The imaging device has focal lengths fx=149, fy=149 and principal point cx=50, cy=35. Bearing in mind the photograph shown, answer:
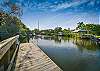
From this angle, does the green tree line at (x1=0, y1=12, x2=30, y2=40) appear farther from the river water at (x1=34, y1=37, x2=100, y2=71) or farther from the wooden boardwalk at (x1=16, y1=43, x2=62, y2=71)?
the river water at (x1=34, y1=37, x2=100, y2=71)

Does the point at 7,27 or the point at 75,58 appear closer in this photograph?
the point at 7,27

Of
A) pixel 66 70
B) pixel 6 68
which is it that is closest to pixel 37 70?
pixel 6 68

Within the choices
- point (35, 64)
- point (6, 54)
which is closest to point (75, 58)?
point (35, 64)

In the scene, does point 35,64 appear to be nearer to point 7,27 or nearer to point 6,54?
point 6,54

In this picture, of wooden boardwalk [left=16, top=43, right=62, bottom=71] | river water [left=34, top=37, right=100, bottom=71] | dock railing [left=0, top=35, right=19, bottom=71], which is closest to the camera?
dock railing [left=0, top=35, right=19, bottom=71]

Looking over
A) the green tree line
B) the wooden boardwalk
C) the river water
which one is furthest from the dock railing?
the river water

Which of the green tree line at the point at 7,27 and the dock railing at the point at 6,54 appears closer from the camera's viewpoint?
the dock railing at the point at 6,54

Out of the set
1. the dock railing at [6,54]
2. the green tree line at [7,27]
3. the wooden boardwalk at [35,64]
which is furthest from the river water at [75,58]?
the dock railing at [6,54]

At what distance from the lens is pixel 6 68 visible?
188 inches

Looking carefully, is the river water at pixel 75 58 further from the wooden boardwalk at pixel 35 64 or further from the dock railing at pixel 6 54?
the dock railing at pixel 6 54

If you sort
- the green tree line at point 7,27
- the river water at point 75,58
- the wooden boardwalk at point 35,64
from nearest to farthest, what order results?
the wooden boardwalk at point 35,64 → the green tree line at point 7,27 → the river water at point 75,58

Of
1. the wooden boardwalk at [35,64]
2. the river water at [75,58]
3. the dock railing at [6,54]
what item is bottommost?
the river water at [75,58]

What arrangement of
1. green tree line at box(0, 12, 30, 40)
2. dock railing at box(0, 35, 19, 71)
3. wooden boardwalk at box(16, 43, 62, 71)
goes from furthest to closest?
green tree line at box(0, 12, 30, 40) < wooden boardwalk at box(16, 43, 62, 71) < dock railing at box(0, 35, 19, 71)

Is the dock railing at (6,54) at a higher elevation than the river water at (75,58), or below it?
higher
